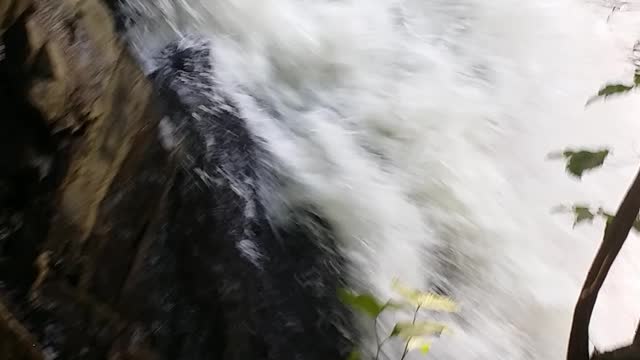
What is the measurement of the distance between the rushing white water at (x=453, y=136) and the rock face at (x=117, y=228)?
0.22m

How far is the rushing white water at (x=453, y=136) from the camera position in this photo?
149 centimetres

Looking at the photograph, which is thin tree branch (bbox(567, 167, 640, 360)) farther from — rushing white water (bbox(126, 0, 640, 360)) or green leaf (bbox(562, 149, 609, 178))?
rushing white water (bbox(126, 0, 640, 360))

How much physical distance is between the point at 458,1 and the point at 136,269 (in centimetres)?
131

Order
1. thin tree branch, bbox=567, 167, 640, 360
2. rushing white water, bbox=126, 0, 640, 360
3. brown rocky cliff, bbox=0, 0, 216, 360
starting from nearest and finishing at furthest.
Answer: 1. thin tree branch, bbox=567, 167, 640, 360
2. brown rocky cliff, bbox=0, 0, 216, 360
3. rushing white water, bbox=126, 0, 640, 360

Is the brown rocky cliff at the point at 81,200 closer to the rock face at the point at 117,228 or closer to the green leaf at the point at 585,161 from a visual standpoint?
the rock face at the point at 117,228

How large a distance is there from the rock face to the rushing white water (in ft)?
0.71

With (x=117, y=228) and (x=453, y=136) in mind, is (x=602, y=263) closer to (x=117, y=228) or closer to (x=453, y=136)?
(x=117, y=228)

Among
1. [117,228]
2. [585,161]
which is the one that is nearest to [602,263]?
[585,161]

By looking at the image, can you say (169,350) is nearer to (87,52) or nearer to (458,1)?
(87,52)

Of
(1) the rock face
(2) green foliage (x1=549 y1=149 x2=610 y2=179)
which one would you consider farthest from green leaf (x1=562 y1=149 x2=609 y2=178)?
(1) the rock face

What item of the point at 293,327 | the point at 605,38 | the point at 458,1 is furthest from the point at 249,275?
the point at 605,38

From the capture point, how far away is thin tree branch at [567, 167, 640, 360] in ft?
3.02

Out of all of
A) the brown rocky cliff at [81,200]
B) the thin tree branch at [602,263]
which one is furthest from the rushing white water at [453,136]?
the thin tree branch at [602,263]

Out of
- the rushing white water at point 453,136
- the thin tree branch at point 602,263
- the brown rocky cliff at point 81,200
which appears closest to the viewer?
the thin tree branch at point 602,263
